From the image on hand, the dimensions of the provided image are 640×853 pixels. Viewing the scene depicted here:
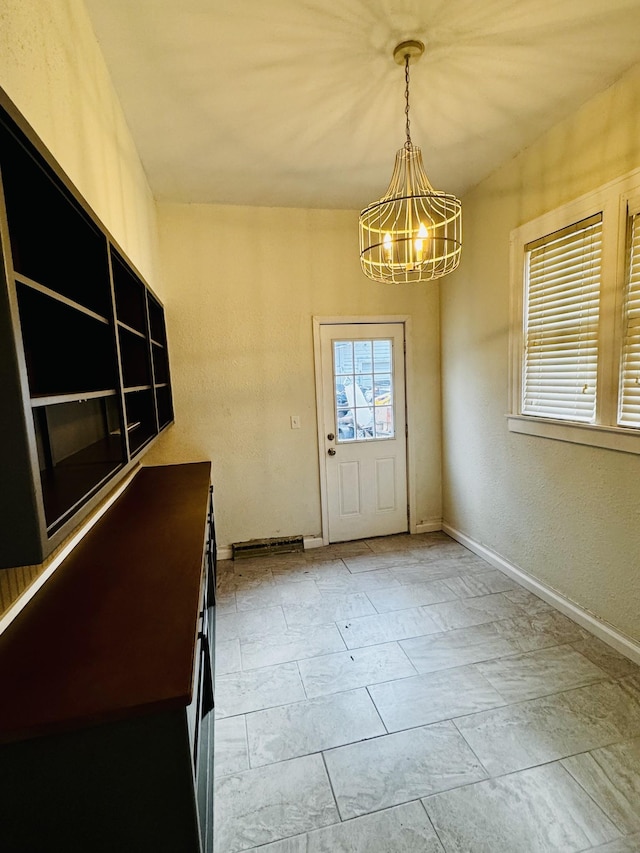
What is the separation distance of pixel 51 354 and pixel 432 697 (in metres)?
2.20

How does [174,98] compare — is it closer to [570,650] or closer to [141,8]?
[141,8]

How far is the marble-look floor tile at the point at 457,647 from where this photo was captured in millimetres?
2178

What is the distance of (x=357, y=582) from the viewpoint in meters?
3.07

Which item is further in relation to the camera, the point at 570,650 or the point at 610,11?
the point at 570,650

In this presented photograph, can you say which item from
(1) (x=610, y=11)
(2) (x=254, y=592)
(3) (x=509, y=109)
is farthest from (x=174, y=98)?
(2) (x=254, y=592)

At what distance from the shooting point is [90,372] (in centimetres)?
141

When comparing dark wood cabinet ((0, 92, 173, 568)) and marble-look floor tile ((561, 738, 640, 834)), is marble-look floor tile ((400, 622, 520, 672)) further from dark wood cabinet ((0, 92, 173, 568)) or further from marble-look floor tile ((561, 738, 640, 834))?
dark wood cabinet ((0, 92, 173, 568))

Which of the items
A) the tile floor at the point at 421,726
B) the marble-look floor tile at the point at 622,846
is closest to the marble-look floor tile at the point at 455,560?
the tile floor at the point at 421,726

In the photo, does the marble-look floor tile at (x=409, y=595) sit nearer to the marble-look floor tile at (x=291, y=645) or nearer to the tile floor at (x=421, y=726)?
the tile floor at (x=421, y=726)

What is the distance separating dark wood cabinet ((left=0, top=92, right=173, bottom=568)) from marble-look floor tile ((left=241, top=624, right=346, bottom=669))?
4.45 ft

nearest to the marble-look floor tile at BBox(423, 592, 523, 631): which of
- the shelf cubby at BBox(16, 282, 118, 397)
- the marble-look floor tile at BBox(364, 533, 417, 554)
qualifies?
the marble-look floor tile at BBox(364, 533, 417, 554)

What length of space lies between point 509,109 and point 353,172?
1.03 m

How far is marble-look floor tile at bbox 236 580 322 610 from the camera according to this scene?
283 centimetres

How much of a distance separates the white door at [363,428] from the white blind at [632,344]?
187 centimetres
